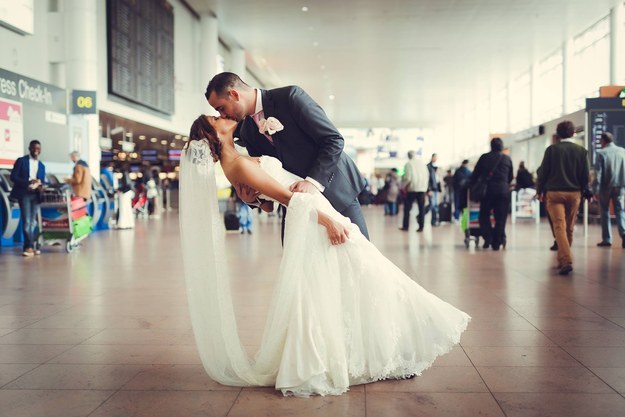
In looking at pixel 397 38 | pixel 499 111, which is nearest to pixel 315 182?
pixel 397 38

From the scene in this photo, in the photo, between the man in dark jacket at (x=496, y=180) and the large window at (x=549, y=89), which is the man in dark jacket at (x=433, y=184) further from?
the large window at (x=549, y=89)

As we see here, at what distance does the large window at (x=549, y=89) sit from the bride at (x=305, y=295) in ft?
81.3

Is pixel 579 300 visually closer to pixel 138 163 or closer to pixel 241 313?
pixel 241 313

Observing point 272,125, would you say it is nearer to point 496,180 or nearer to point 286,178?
point 286,178

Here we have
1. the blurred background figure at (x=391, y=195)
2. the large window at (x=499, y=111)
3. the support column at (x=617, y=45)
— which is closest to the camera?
the support column at (x=617, y=45)

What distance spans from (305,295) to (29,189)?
7.87 metres

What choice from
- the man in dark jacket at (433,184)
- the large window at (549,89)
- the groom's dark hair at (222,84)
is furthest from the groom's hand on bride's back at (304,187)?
the large window at (549,89)

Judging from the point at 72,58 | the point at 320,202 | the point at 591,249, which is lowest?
the point at 591,249

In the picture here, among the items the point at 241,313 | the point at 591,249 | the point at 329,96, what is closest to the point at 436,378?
the point at 241,313

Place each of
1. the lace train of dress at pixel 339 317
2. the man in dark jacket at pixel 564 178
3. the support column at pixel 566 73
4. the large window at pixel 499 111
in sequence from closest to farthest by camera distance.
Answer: the lace train of dress at pixel 339 317
the man in dark jacket at pixel 564 178
the support column at pixel 566 73
the large window at pixel 499 111

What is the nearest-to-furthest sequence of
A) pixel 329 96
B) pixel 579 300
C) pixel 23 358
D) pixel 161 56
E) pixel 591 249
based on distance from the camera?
pixel 23 358 < pixel 579 300 < pixel 591 249 < pixel 161 56 < pixel 329 96

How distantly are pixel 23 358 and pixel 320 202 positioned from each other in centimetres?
194

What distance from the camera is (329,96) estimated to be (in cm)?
4009

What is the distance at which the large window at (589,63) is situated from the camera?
21783mm
